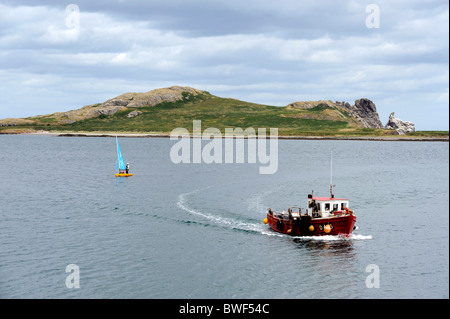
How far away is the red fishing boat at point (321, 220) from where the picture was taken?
50.8m

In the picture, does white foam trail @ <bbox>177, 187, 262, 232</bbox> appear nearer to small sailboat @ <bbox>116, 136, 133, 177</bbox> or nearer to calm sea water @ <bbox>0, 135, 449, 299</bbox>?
calm sea water @ <bbox>0, 135, 449, 299</bbox>

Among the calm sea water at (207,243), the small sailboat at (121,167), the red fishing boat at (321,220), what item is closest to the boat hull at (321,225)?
the red fishing boat at (321,220)

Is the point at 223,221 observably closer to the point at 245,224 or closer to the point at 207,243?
the point at 245,224

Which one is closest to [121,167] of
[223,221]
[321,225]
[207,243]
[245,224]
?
[223,221]

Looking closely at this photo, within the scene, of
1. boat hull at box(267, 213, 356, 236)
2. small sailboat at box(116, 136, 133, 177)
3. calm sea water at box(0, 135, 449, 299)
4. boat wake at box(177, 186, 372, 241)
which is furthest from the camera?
small sailboat at box(116, 136, 133, 177)

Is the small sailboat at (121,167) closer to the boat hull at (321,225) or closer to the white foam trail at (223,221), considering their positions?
the white foam trail at (223,221)

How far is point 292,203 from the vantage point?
72.9 m

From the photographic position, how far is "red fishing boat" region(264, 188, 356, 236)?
50844 mm

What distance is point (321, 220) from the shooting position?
51031 mm

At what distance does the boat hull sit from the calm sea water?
851 millimetres

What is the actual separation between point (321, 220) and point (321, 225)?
1.92ft

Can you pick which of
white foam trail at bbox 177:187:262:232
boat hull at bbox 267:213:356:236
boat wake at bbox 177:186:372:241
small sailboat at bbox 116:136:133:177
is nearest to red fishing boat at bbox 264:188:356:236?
boat hull at bbox 267:213:356:236
